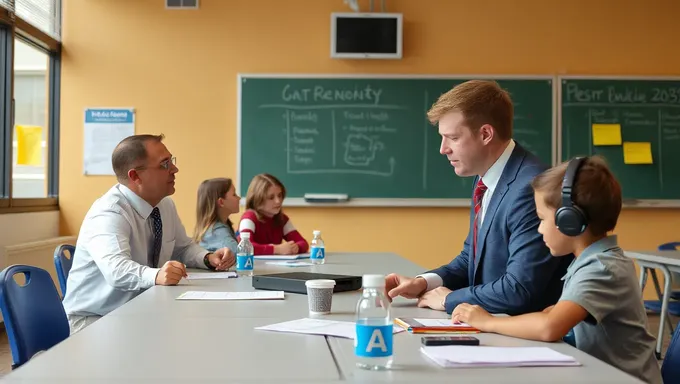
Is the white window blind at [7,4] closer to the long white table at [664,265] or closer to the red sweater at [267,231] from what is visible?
the red sweater at [267,231]

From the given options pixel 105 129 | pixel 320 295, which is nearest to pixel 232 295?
pixel 320 295

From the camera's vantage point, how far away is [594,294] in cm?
167

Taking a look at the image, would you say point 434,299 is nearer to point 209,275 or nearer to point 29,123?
point 209,275

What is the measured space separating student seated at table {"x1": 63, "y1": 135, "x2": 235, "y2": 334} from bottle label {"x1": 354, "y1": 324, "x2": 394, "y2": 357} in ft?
4.60

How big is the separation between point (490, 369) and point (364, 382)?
26cm

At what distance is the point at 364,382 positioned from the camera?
51.5 inches

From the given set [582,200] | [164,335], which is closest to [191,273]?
[164,335]

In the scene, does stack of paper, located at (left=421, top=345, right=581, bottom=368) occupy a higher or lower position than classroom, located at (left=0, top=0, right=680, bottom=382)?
lower

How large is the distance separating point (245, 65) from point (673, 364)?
4657mm

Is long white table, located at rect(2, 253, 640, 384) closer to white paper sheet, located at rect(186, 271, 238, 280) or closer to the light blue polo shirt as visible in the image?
the light blue polo shirt

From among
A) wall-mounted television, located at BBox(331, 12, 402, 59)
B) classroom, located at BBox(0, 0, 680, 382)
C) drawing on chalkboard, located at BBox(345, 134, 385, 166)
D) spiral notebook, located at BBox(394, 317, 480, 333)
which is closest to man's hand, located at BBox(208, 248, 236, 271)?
spiral notebook, located at BBox(394, 317, 480, 333)

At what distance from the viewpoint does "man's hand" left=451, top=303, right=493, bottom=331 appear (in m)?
1.78

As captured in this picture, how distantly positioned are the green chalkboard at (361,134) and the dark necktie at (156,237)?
263cm

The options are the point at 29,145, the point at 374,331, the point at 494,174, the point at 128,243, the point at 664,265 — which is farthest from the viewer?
the point at 29,145
